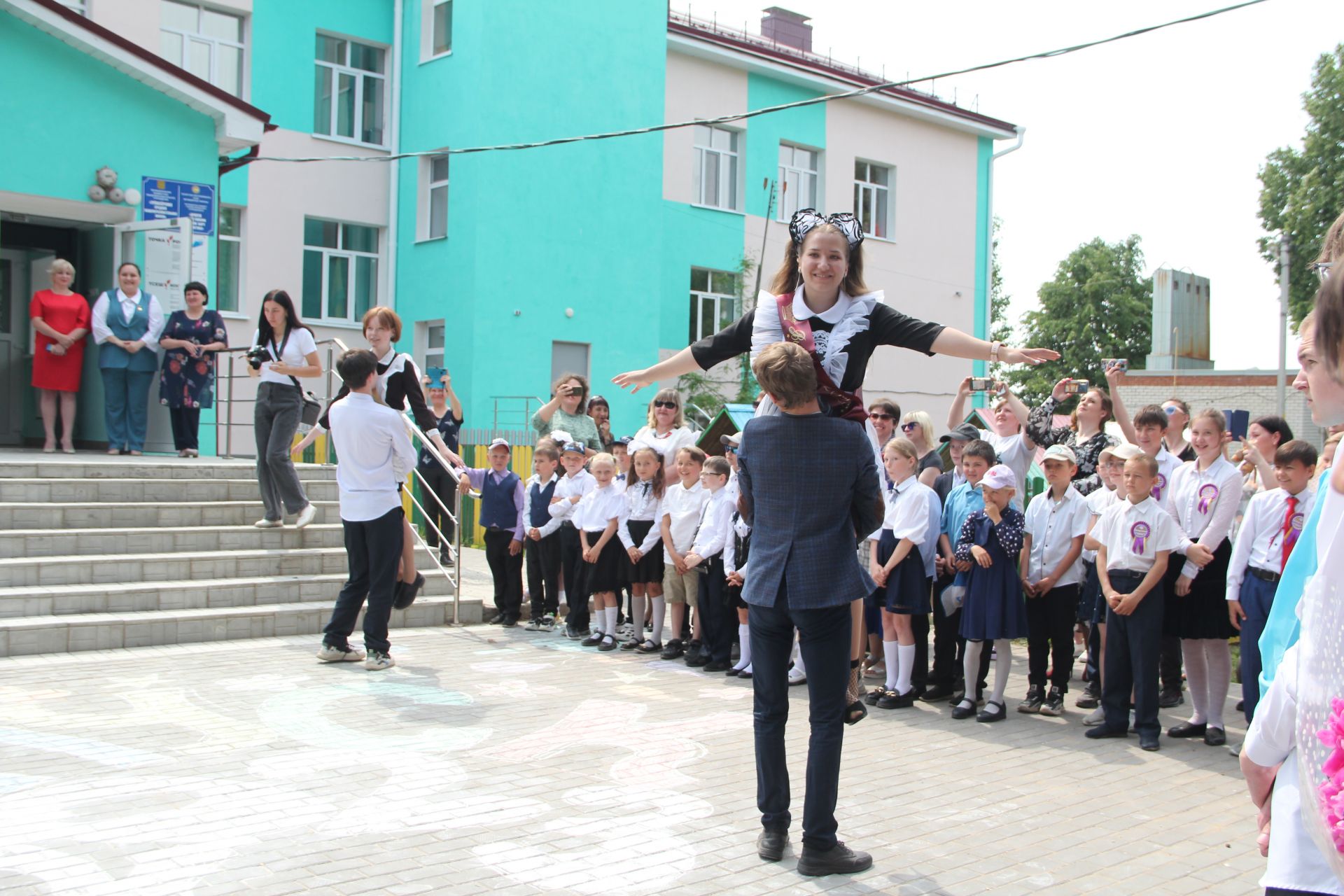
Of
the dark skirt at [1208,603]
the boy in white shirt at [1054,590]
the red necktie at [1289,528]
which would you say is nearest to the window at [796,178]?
the boy in white shirt at [1054,590]

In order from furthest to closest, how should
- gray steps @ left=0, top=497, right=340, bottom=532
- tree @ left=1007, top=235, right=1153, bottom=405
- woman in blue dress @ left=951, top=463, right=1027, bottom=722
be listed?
tree @ left=1007, top=235, right=1153, bottom=405 < gray steps @ left=0, top=497, right=340, bottom=532 < woman in blue dress @ left=951, top=463, right=1027, bottom=722

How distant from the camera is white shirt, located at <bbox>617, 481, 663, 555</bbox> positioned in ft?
31.1

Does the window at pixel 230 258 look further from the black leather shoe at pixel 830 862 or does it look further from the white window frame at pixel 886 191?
the black leather shoe at pixel 830 862

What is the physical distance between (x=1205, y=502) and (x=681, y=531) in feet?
12.5

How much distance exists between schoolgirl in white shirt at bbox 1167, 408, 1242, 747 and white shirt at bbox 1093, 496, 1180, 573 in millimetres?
153

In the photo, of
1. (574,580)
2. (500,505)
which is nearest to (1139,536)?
(574,580)

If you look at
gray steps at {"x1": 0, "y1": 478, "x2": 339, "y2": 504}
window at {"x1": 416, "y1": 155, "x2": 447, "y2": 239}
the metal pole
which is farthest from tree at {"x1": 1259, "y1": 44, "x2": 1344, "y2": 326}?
gray steps at {"x1": 0, "y1": 478, "x2": 339, "y2": 504}

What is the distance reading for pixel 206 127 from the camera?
1438 cm

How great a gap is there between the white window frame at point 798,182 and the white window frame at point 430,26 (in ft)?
26.4

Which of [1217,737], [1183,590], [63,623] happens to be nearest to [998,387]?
[1183,590]

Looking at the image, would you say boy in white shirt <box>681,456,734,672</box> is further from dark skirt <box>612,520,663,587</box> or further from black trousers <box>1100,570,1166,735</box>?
black trousers <box>1100,570,1166,735</box>

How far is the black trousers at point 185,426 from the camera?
42.6 feet

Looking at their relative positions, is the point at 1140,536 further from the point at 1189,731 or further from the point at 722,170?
the point at 722,170

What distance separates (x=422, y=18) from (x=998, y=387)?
723 inches
